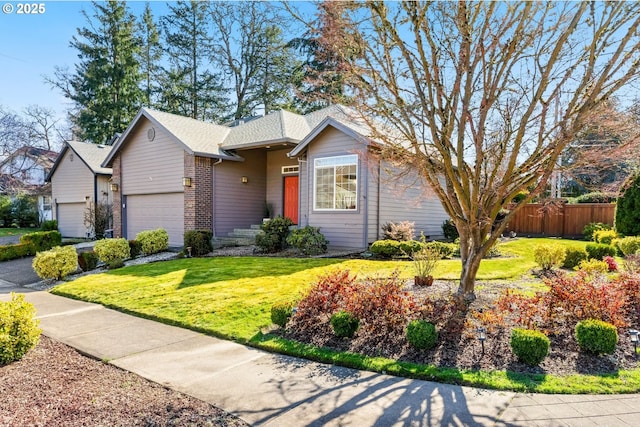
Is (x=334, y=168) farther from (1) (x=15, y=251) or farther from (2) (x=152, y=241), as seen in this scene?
(1) (x=15, y=251)

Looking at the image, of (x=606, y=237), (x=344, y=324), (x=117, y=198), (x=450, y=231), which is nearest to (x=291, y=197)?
(x=450, y=231)

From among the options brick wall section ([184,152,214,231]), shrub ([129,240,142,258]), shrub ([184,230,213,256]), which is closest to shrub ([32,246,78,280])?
shrub ([129,240,142,258])

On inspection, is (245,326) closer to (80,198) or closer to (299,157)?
(299,157)

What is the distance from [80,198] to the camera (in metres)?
21.7

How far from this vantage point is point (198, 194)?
14805 millimetres

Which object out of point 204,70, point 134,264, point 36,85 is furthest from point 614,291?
point 36,85

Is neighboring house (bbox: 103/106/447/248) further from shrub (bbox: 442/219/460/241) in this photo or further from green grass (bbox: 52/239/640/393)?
green grass (bbox: 52/239/640/393)

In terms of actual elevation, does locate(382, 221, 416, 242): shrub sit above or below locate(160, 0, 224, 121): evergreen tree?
below

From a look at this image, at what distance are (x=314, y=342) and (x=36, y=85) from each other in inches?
1492

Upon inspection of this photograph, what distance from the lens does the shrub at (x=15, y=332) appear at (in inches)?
166

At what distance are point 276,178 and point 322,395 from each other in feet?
45.4

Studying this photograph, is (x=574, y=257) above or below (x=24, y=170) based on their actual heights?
below

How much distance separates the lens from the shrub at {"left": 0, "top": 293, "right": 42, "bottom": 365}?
166 inches

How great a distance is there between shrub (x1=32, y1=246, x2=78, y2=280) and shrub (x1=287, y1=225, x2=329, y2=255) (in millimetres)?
6160
